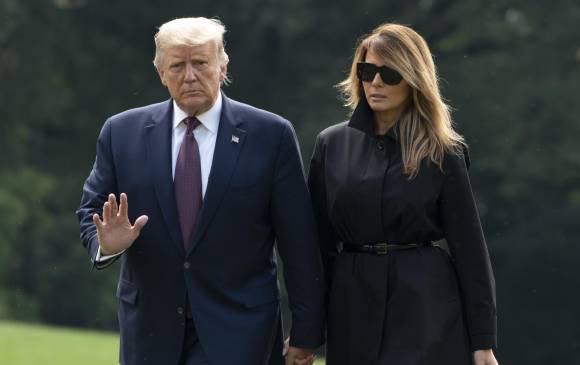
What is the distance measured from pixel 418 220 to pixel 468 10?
22826 mm

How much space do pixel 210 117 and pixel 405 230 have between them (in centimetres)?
93

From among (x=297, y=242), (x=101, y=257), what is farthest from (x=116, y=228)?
(x=297, y=242)

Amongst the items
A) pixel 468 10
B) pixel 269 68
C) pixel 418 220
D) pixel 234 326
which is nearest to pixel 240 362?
pixel 234 326

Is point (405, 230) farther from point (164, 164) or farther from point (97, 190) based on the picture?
point (97, 190)

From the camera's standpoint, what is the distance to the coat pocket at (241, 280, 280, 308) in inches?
225

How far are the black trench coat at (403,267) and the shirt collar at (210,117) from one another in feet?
1.81

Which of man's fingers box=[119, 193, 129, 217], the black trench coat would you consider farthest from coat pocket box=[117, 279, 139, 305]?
the black trench coat

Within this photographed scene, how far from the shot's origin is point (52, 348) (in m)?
15.2

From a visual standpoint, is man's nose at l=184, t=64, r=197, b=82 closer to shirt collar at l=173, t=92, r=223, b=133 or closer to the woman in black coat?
shirt collar at l=173, t=92, r=223, b=133

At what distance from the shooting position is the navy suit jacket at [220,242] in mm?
5625

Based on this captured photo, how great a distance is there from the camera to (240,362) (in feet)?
18.5

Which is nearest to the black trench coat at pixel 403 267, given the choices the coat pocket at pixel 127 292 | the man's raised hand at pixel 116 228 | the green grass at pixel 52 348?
the coat pocket at pixel 127 292

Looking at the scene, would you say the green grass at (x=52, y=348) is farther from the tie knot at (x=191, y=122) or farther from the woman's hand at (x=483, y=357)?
the woman's hand at (x=483, y=357)

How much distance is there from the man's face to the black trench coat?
66 centimetres
